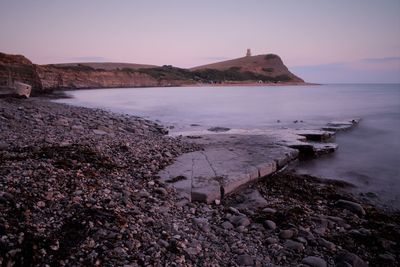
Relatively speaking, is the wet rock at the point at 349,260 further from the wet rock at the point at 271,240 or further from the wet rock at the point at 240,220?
the wet rock at the point at 240,220

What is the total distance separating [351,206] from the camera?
541 cm

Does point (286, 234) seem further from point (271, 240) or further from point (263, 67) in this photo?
point (263, 67)

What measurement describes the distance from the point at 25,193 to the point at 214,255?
2496mm

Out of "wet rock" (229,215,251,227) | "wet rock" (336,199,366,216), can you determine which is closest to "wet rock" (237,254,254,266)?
"wet rock" (229,215,251,227)

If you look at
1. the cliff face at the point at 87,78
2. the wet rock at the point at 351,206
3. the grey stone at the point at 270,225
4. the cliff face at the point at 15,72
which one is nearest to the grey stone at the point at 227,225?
the grey stone at the point at 270,225

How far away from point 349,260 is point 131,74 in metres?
83.5

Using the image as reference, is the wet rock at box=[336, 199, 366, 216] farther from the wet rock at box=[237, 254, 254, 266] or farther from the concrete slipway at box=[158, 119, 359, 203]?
the wet rock at box=[237, 254, 254, 266]

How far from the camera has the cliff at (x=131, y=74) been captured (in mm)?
26188

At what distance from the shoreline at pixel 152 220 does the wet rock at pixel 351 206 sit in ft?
0.05

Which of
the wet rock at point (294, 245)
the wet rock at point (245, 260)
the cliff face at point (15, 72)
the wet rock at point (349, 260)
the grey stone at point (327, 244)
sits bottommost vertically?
the wet rock at point (349, 260)

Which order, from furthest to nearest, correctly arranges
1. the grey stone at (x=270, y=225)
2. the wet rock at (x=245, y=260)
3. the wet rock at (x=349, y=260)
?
1. the grey stone at (x=270, y=225)
2. the wet rock at (x=349, y=260)
3. the wet rock at (x=245, y=260)

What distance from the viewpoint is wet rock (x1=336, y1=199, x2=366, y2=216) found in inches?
207

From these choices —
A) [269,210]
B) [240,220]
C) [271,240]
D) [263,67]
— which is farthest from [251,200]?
[263,67]

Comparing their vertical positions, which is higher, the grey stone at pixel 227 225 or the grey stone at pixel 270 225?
the grey stone at pixel 227 225
